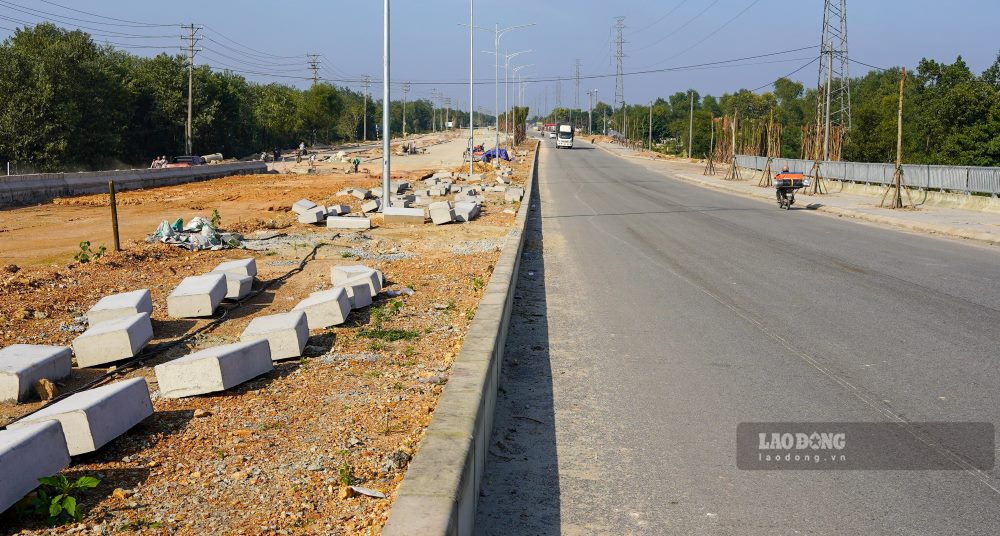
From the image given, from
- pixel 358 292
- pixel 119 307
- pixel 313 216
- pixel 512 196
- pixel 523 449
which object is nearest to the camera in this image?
pixel 523 449

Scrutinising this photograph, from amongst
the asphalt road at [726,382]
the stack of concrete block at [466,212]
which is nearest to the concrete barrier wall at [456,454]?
the asphalt road at [726,382]

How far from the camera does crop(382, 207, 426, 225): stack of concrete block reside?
67.8ft

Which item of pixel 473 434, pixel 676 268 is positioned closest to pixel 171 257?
pixel 676 268

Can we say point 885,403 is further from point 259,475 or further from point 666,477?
point 259,475

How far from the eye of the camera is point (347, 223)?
763 inches

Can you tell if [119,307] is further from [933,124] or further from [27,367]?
[933,124]

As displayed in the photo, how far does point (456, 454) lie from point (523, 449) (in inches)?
59.7

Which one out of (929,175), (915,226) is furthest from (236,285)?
(929,175)

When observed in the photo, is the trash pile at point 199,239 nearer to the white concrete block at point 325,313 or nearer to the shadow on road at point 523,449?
the white concrete block at point 325,313

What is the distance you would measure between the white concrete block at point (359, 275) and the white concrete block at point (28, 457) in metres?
5.54

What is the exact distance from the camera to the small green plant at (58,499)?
408 cm

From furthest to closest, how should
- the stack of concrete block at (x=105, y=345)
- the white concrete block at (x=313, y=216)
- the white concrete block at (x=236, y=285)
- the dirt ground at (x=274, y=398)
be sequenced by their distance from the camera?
the white concrete block at (x=313, y=216), the white concrete block at (x=236, y=285), the stack of concrete block at (x=105, y=345), the dirt ground at (x=274, y=398)

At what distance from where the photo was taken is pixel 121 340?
7.55 metres

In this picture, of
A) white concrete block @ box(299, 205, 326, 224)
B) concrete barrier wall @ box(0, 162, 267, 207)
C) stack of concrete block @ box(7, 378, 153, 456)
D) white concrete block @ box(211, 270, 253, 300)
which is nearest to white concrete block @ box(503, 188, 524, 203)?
white concrete block @ box(299, 205, 326, 224)
